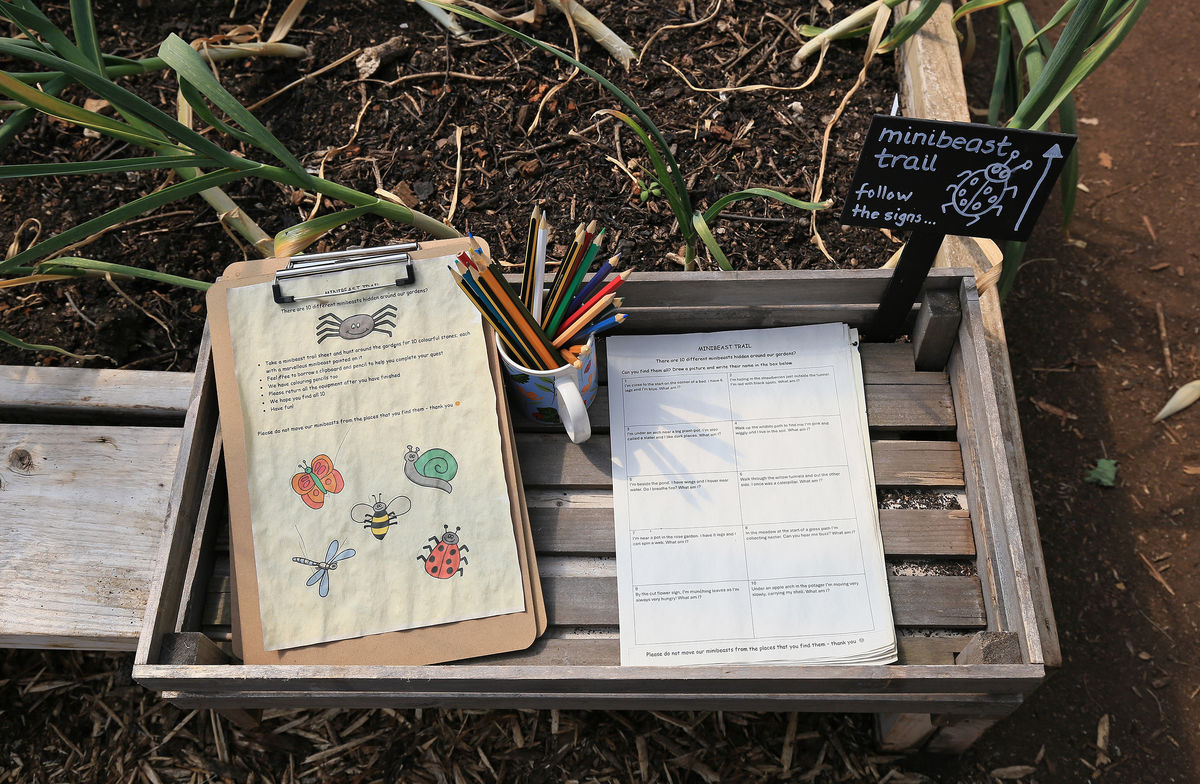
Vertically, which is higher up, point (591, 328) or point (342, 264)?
point (342, 264)

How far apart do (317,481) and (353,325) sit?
195mm

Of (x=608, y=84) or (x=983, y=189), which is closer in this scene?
(x=983, y=189)

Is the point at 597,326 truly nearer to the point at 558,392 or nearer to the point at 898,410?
the point at 558,392

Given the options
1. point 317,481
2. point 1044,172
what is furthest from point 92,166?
point 1044,172

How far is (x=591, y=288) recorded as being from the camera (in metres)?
0.97

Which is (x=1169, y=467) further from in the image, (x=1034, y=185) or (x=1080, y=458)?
(x=1034, y=185)

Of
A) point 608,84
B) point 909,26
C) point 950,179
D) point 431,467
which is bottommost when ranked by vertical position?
point 431,467

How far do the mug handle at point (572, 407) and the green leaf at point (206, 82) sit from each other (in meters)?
0.45

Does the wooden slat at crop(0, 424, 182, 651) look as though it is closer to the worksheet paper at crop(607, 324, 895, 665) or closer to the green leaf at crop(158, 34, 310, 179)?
the green leaf at crop(158, 34, 310, 179)

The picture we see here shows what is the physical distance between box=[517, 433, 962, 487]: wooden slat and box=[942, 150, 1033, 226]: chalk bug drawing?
29cm

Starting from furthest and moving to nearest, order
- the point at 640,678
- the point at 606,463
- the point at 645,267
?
the point at 645,267 → the point at 606,463 → the point at 640,678

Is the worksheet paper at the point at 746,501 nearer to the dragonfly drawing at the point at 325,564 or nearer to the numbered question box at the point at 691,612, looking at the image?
the numbered question box at the point at 691,612

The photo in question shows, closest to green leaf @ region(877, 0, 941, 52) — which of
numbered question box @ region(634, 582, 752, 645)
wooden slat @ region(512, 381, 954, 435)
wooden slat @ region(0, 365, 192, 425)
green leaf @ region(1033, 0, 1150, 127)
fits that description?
green leaf @ region(1033, 0, 1150, 127)

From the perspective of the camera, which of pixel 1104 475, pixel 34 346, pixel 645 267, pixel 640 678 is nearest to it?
pixel 640 678
